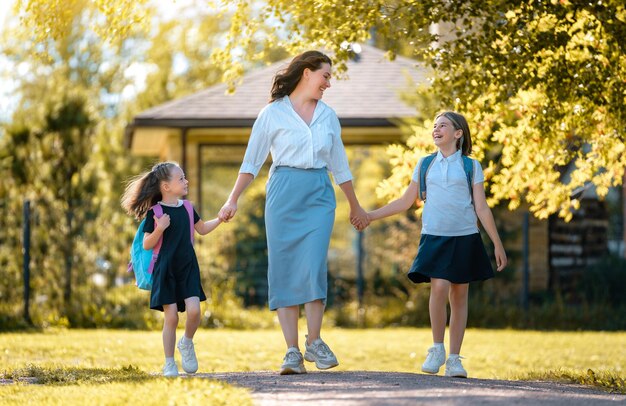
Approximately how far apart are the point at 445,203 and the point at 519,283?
30.0 ft

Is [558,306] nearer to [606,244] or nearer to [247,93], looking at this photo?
[606,244]

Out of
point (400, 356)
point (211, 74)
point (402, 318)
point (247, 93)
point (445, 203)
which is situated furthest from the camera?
point (211, 74)

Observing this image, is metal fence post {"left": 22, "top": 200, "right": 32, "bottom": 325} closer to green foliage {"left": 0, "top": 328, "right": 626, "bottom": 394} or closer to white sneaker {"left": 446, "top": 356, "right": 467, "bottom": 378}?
green foliage {"left": 0, "top": 328, "right": 626, "bottom": 394}

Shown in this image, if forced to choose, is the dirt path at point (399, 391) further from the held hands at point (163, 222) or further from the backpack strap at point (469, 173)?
the backpack strap at point (469, 173)

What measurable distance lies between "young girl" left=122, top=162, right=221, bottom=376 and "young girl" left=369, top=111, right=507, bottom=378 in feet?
4.72

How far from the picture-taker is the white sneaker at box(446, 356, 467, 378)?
731 centimetres

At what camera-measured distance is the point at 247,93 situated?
18.5 m

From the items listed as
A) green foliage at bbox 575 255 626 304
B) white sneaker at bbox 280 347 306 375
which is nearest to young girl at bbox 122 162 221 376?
white sneaker at bbox 280 347 306 375

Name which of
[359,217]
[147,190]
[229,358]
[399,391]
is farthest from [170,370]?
[229,358]

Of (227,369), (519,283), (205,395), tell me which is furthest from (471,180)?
(519,283)

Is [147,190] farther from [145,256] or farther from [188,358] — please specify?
[188,358]

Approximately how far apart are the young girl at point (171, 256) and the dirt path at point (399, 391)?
377mm

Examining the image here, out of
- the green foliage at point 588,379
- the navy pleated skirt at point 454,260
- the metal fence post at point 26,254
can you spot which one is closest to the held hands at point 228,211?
the navy pleated skirt at point 454,260

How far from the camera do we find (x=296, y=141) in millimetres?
7184
